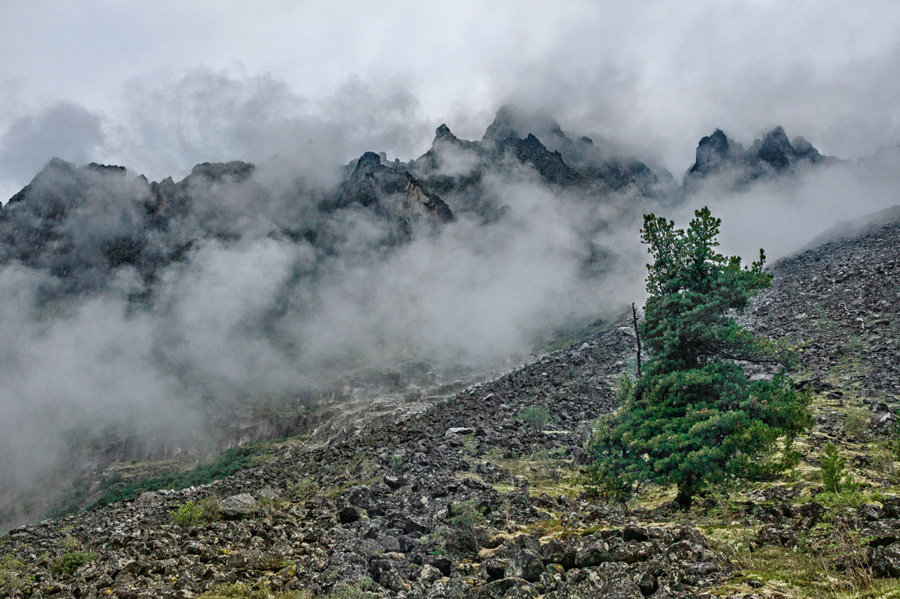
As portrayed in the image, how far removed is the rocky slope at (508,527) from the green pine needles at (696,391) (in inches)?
50.2

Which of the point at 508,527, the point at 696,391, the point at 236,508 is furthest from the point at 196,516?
the point at 696,391

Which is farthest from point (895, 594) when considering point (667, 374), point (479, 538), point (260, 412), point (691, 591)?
point (260, 412)

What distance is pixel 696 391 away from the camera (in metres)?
17.6

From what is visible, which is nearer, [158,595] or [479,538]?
[158,595]

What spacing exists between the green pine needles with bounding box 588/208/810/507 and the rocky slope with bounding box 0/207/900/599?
128 centimetres

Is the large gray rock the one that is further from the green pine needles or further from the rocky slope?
the green pine needles

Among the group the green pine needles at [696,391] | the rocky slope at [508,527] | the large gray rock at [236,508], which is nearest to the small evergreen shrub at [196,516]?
the rocky slope at [508,527]

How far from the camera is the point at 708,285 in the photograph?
18375 mm

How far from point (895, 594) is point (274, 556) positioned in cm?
1641

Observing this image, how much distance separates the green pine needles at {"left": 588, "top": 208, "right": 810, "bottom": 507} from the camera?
15.3 metres

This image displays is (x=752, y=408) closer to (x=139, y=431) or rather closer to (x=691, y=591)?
(x=691, y=591)

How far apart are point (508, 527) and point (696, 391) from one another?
8.89 meters

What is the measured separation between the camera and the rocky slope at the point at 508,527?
907cm

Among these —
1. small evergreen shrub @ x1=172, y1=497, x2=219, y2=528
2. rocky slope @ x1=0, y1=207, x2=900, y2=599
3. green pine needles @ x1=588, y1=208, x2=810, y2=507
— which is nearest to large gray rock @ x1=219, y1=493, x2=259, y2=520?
rocky slope @ x1=0, y1=207, x2=900, y2=599
